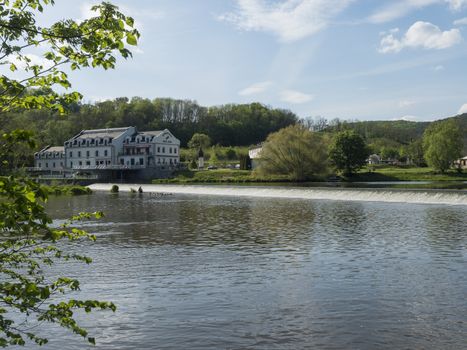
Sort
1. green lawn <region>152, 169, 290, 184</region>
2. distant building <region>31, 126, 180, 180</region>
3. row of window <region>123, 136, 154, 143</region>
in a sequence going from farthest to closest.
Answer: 1. row of window <region>123, 136, 154, 143</region>
2. distant building <region>31, 126, 180, 180</region>
3. green lawn <region>152, 169, 290, 184</region>

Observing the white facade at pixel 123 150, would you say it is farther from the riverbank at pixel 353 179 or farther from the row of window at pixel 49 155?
the riverbank at pixel 353 179

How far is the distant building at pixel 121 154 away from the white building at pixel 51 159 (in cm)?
25

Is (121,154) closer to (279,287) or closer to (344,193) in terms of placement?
(344,193)

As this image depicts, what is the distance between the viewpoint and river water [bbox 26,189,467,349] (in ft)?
33.8

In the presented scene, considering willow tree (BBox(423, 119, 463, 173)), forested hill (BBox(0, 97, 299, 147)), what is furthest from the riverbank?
forested hill (BBox(0, 97, 299, 147))

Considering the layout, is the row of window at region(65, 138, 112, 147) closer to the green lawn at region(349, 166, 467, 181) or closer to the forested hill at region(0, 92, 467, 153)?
the forested hill at region(0, 92, 467, 153)

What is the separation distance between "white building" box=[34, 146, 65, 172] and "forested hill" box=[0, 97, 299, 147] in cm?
1934

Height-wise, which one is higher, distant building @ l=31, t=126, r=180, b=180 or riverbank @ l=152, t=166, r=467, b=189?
distant building @ l=31, t=126, r=180, b=180

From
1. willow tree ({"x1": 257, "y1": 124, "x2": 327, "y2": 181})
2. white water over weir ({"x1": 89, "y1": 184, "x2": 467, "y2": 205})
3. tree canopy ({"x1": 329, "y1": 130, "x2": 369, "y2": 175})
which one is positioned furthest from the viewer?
tree canopy ({"x1": 329, "y1": 130, "x2": 369, "y2": 175})

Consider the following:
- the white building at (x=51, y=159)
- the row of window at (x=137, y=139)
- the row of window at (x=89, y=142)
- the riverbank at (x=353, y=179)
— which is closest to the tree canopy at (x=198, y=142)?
the row of window at (x=137, y=139)

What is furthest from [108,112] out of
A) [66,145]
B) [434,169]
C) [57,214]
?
[57,214]

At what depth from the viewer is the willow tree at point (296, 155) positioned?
80438mm

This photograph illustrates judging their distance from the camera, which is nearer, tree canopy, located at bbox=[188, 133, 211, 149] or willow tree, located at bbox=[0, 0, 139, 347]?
willow tree, located at bbox=[0, 0, 139, 347]

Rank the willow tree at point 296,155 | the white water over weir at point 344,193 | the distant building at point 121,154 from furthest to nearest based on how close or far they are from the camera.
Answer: the distant building at point 121,154, the willow tree at point 296,155, the white water over weir at point 344,193
